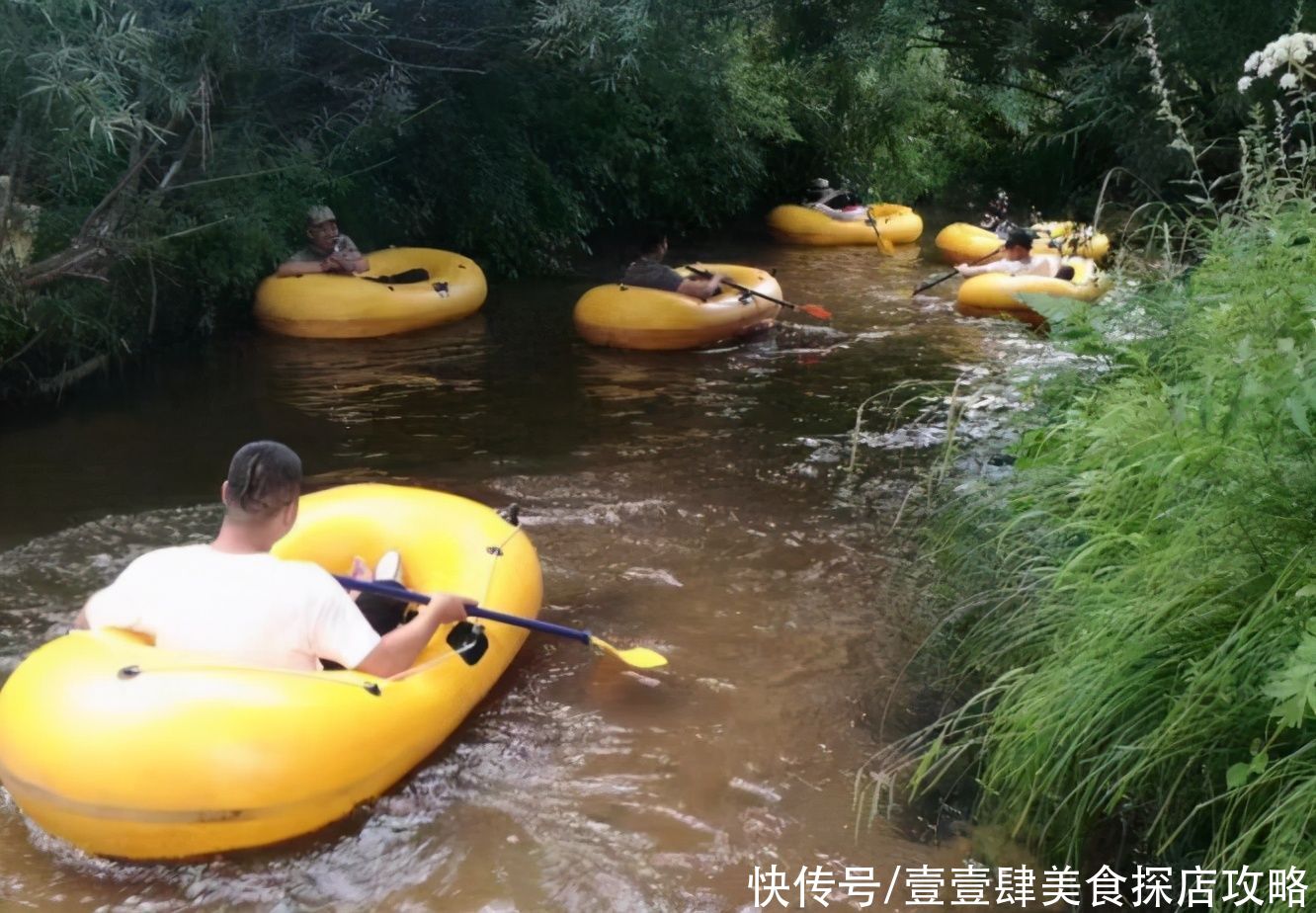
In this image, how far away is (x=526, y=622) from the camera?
3508 mm

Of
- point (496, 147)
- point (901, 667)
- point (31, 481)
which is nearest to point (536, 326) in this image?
point (496, 147)

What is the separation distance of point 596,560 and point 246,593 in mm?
1860

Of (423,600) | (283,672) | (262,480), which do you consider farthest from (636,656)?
(262,480)

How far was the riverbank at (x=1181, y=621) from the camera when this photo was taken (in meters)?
2.22

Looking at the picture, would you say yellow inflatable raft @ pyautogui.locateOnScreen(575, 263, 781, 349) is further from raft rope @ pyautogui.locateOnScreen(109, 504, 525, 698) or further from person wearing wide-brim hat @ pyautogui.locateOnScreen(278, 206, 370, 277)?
raft rope @ pyautogui.locateOnScreen(109, 504, 525, 698)

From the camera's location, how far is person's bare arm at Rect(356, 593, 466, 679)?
3.13 metres

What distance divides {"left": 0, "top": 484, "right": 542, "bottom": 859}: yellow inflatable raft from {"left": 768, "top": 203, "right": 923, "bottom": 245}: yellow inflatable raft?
9749mm

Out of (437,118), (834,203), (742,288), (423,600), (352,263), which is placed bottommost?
(834,203)

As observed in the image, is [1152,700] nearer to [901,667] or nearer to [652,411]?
[901,667]

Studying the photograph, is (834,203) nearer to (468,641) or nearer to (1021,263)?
(1021,263)

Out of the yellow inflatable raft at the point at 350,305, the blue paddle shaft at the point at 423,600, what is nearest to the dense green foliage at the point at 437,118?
the yellow inflatable raft at the point at 350,305

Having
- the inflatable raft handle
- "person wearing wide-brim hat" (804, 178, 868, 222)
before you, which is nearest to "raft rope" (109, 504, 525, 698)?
the inflatable raft handle

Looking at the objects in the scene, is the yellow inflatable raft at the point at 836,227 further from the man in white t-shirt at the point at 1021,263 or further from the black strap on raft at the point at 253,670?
the black strap on raft at the point at 253,670

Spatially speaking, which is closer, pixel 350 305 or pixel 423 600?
pixel 423 600
